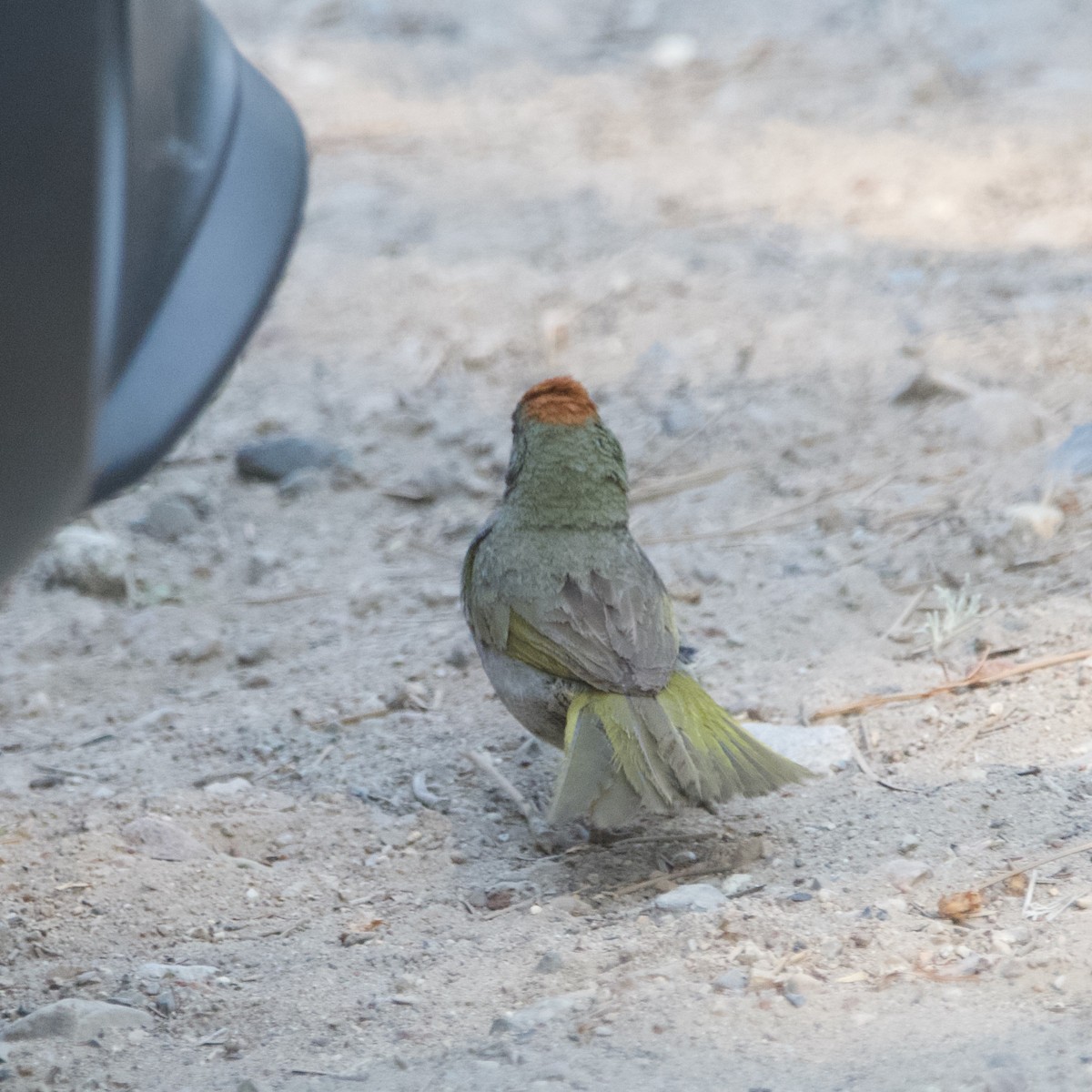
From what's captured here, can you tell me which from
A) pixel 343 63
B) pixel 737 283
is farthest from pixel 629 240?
pixel 343 63

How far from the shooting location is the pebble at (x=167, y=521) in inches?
187

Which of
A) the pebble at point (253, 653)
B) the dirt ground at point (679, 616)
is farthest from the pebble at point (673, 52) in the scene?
the pebble at point (253, 653)

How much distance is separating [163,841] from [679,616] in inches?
61.2

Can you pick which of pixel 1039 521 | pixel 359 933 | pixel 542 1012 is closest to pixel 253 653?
pixel 359 933

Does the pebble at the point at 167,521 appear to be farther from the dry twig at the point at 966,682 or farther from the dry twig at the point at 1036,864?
the dry twig at the point at 1036,864

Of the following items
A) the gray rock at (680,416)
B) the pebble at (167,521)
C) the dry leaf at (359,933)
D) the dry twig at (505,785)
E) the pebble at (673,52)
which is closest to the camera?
the dry leaf at (359,933)

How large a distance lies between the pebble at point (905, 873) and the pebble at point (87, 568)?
2666 mm

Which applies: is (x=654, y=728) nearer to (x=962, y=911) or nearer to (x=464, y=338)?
(x=962, y=911)

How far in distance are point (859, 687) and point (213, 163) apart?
2235 millimetres

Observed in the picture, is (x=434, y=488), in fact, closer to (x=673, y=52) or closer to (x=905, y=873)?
(x=905, y=873)

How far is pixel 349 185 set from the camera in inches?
295

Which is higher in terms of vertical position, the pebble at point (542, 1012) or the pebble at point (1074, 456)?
the pebble at point (1074, 456)

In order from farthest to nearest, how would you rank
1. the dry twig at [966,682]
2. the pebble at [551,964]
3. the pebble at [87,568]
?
the pebble at [87,568]
the dry twig at [966,682]
the pebble at [551,964]

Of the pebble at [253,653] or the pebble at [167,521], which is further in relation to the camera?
the pebble at [167,521]
